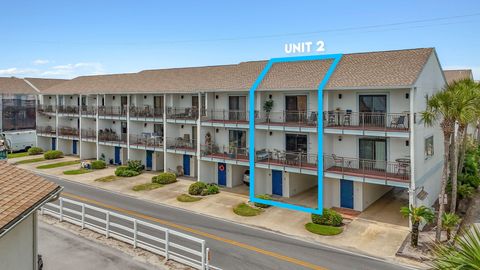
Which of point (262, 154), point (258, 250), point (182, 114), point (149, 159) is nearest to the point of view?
point (258, 250)

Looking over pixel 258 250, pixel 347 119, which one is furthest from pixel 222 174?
pixel 258 250

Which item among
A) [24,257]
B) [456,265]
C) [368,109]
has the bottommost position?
[24,257]

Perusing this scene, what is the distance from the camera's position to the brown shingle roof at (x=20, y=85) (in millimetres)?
55331

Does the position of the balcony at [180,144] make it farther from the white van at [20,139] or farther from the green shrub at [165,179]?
the white van at [20,139]

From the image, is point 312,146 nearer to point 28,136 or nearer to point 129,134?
point 129,134

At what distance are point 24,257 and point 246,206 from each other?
17.7 metres

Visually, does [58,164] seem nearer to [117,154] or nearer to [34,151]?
[117,154]

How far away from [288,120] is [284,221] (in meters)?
8.86

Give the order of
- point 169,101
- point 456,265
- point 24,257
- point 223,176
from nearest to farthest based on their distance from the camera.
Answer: point 456,265 < point 24,257 < point 223,176 < point 169,101

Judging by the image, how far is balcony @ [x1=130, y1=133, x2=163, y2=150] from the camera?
1507 inches

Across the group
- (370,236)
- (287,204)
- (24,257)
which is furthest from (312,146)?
(24,257)

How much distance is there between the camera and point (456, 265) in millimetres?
6766

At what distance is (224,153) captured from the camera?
3278 centimetres

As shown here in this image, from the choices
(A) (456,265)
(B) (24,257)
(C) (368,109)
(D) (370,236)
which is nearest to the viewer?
(A) (456,265)
